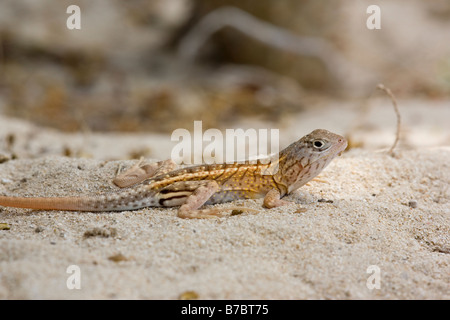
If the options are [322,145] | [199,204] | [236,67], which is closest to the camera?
[199,204]

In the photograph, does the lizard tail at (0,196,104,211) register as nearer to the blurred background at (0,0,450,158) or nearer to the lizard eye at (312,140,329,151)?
the lizard eye at (312,140,329,151)

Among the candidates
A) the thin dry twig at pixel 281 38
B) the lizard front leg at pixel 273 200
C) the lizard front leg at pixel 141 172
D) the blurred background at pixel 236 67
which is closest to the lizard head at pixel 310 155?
the lizard front leg at pixel 273 200

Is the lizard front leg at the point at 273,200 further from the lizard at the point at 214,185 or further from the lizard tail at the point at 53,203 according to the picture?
the lizard tail at the point at 53,203

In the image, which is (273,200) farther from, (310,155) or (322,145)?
(322,145)

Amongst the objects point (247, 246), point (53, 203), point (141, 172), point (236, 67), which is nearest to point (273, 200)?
point (247, 246)

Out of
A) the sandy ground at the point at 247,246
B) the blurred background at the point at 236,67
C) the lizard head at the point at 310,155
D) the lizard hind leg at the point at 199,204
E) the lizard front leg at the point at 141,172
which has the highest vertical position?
the blurred background at the point at 236,67
